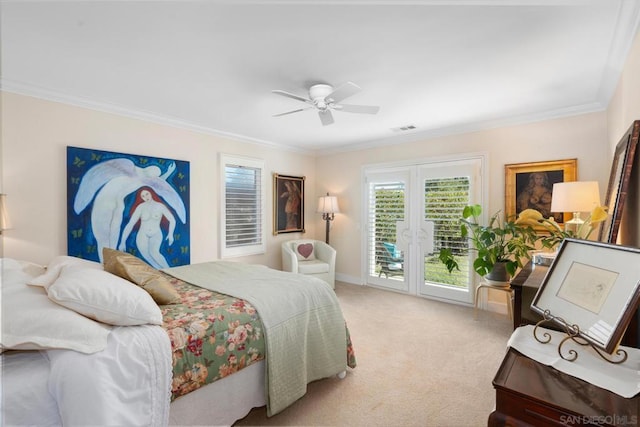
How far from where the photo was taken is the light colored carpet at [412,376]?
196 centimetres

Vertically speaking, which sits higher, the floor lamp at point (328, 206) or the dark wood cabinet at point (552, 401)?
the floor lamp at point (328, 206)

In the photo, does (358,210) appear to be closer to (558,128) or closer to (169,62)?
(558,128)

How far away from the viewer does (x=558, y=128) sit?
11.3 ft

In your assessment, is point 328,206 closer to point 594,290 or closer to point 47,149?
point 47,149

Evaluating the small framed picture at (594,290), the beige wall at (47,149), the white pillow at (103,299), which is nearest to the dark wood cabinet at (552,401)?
the small framed picture at (594,290)

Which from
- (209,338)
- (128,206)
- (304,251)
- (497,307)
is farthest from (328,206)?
(209,338)

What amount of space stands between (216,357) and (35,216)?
2.56m

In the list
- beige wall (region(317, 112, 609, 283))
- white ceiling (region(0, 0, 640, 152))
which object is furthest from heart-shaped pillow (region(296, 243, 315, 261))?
white ceiling (region(0, 0, 640, 152))

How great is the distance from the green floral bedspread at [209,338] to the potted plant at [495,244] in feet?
9.29

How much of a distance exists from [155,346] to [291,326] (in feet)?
2.85

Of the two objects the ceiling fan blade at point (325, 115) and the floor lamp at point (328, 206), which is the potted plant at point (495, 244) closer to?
the floor lamp at point (328, 206)

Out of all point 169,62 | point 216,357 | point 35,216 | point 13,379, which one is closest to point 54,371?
point 13,379

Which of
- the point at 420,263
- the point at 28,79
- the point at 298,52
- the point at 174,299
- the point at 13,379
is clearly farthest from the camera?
the point at 420,263

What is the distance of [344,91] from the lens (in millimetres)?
2488
